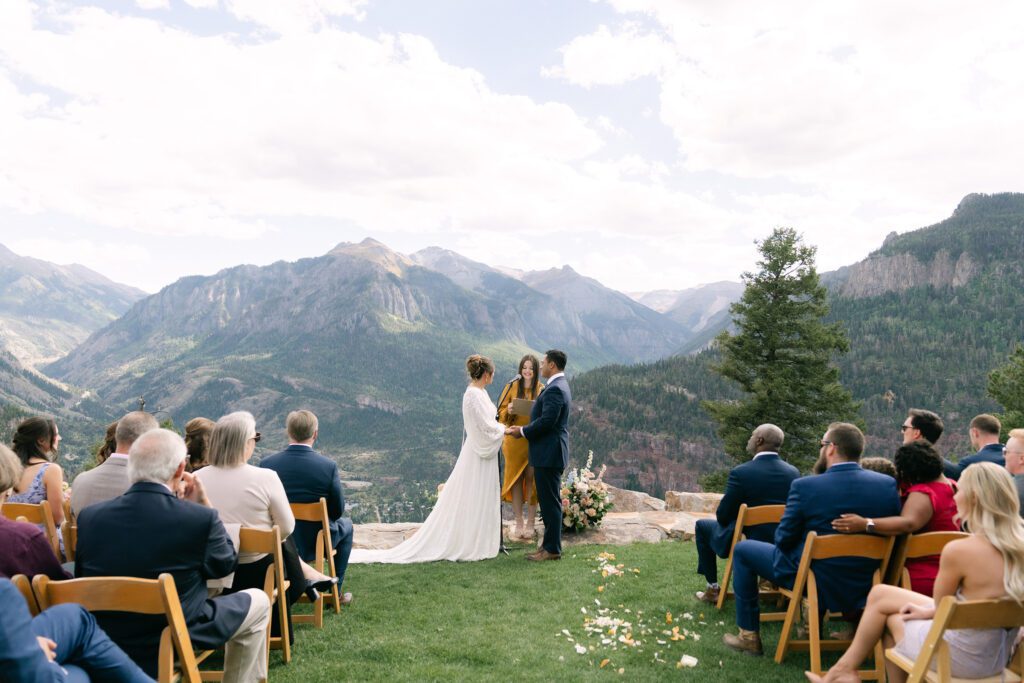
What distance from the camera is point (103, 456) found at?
19.4 ft

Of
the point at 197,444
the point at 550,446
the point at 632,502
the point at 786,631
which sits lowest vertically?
the point at 632,502

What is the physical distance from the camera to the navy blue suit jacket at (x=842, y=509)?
14.8 ft

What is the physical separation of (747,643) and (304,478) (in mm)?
4216

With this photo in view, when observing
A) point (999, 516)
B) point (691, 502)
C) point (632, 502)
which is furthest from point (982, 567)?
point (632, 502)

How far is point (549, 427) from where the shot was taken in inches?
314

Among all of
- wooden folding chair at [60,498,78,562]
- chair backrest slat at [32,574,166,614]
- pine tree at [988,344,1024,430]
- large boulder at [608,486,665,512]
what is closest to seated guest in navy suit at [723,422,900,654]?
chair backrest slat at [32,574,166,614]

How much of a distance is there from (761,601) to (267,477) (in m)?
5.03

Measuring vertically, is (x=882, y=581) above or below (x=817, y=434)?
above

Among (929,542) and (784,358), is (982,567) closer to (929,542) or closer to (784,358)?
(929,542)

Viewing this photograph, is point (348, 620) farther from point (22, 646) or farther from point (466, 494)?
point (22, 646)

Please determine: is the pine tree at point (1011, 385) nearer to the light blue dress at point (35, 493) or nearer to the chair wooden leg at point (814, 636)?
the chair wooden leg at point (814, 636)

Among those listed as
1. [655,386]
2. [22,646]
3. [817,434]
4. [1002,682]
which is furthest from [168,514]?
[655,386]

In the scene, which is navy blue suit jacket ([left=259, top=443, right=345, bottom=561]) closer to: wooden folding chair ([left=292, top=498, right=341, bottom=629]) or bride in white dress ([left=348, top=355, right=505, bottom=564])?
wooden folding chair ([left=292, top=498, right=341, bottom=629])

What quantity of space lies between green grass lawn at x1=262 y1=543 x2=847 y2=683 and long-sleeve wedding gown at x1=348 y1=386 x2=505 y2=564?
1.05 ft
